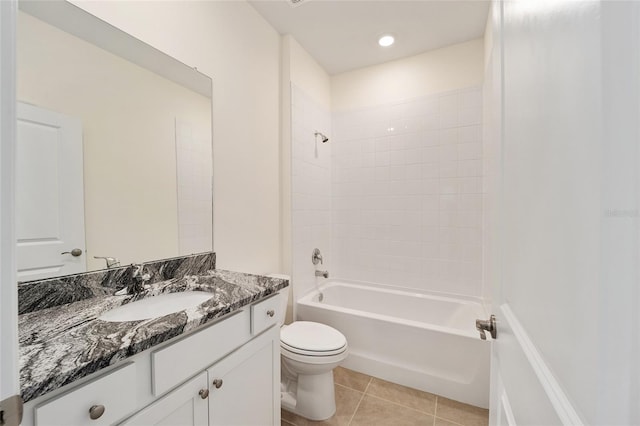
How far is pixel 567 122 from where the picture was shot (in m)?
0.36

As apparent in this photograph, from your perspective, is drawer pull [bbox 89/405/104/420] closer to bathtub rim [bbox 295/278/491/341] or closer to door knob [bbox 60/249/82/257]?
door knob [bbox 60/249/82/257]

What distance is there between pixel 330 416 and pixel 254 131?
1944 mm

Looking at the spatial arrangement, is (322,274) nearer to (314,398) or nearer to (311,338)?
(311,338)

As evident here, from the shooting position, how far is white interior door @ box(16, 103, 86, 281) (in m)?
0.88

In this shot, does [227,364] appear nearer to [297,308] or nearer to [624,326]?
[624,326]

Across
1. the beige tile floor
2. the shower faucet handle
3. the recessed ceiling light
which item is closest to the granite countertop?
the beige tile floor

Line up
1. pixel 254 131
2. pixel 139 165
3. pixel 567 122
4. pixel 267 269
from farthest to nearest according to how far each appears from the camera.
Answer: pixel 267 269 < pixel 254 131 < pixel 139 165 < pixel 567 122

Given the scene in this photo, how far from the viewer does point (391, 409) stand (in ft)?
5.46

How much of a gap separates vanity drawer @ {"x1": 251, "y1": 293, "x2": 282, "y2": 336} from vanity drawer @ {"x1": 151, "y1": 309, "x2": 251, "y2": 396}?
3 centimetres

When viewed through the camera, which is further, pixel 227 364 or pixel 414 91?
pixel 414 91

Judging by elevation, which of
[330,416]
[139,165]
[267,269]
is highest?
[139,165]

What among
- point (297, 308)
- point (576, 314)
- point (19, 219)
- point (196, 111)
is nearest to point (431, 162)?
point (297, 308)

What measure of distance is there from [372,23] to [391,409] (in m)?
2.75

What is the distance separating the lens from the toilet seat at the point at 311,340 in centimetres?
154
